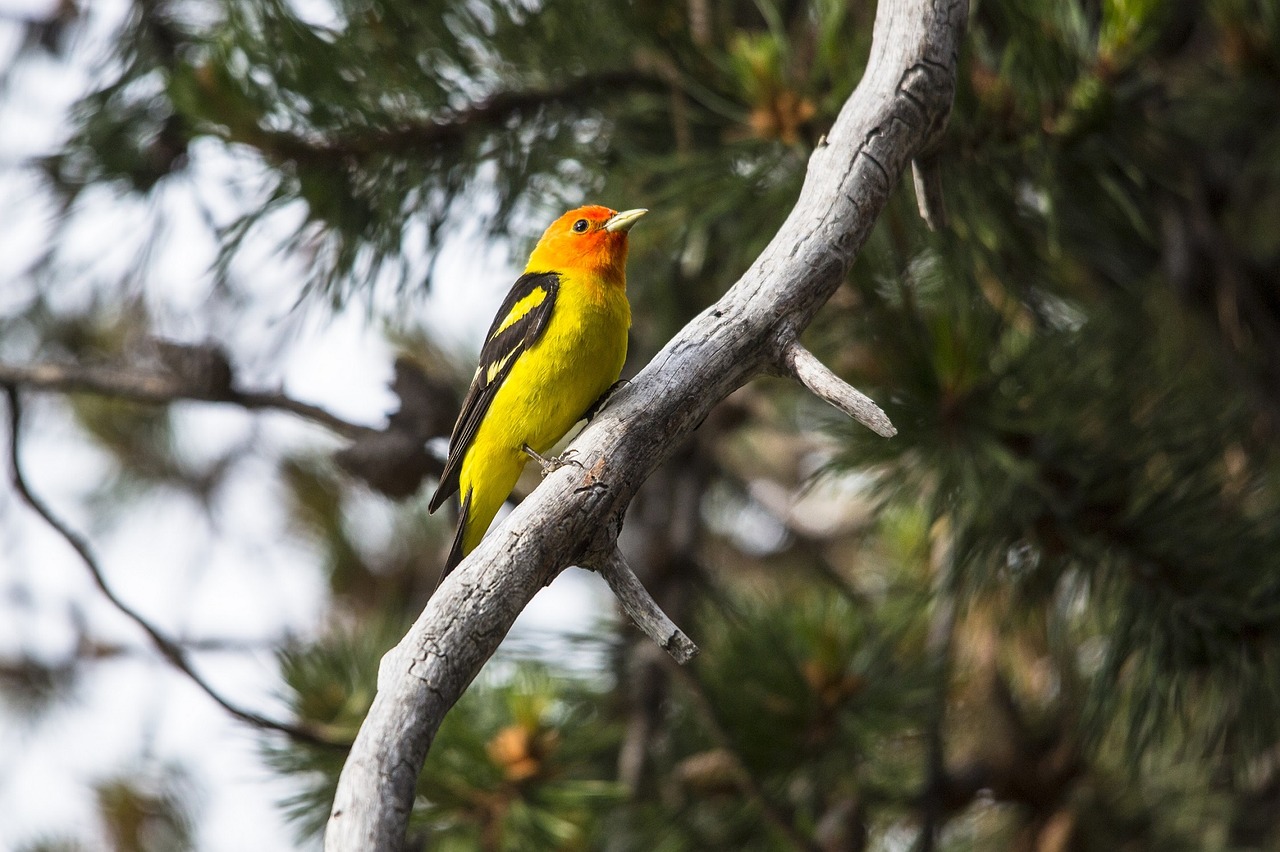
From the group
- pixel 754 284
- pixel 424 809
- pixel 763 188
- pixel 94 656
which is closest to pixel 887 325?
pixel 763 188

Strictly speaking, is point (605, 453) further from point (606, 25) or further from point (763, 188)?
point (606, 25)

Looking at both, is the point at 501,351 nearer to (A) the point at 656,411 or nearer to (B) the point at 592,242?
(B) the point at 592,242

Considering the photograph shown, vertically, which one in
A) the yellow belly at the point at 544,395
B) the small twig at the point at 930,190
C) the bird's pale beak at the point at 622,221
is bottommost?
the small twig at the point at 930,190

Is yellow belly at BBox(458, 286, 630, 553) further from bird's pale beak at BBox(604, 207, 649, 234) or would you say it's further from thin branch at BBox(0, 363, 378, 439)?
thin branch at BBox(0, 363, 378, 439)

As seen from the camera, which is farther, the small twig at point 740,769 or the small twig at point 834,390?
the small twig at point 740,769

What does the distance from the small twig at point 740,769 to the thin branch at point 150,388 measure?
1216 mm

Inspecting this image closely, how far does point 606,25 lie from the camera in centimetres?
361

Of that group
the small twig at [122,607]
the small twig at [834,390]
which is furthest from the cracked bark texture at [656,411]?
the small twig at [122,607]

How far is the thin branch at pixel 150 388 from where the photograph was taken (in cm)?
314

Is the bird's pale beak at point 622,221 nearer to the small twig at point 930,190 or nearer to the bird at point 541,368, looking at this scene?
the bird at point 541,368

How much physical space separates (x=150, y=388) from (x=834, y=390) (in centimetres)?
212

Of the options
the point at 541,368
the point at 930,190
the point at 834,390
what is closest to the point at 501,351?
the point at 541,368

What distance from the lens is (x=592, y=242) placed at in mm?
3814

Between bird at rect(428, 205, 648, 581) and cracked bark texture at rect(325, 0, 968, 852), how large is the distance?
1.23 metres
